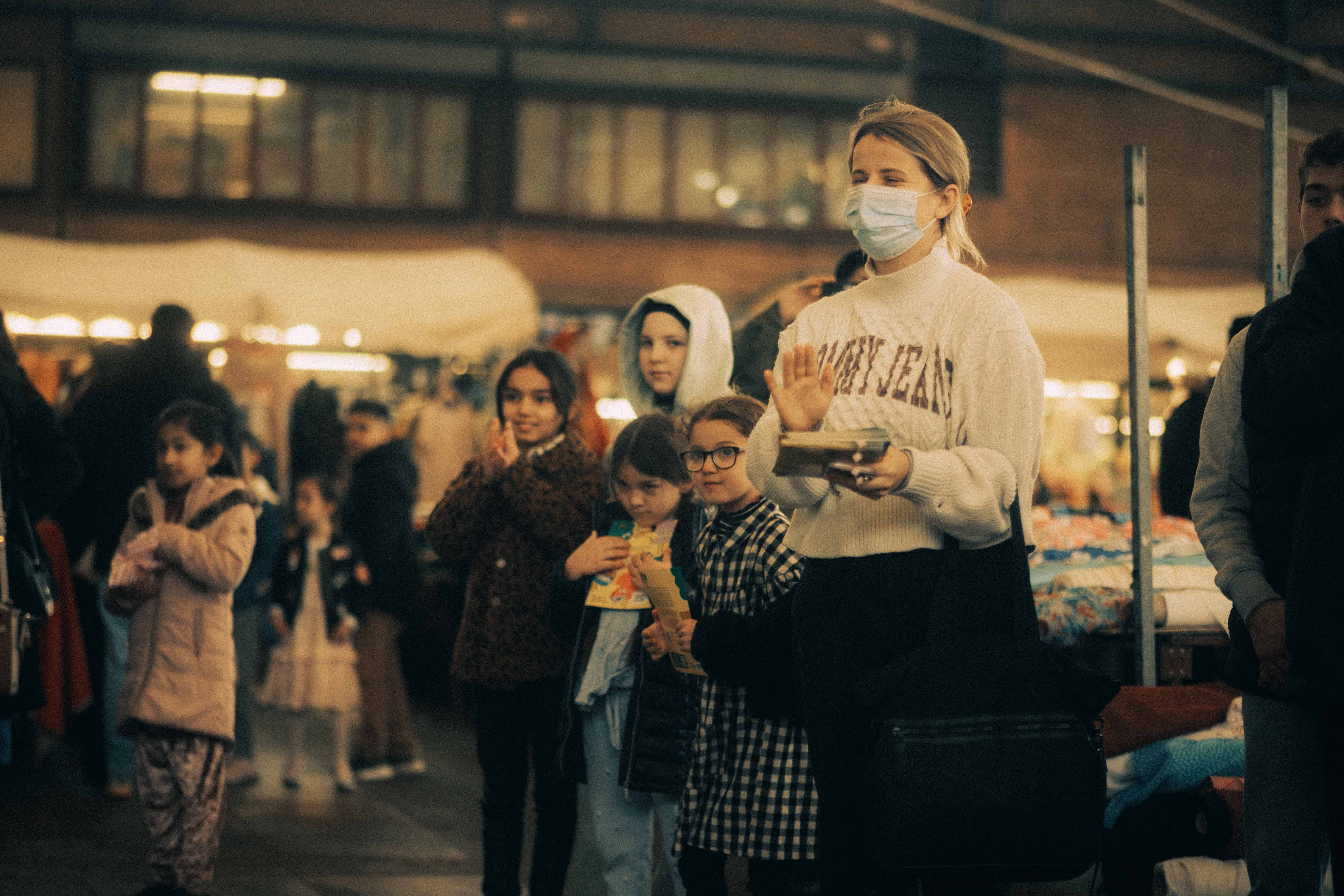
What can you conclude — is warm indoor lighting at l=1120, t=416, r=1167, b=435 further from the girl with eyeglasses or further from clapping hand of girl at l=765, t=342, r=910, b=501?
clapping hand of girl at l=765, t=342, r=910, b=501

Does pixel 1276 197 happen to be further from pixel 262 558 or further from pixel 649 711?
pixel 262 558

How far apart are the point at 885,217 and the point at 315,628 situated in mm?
5460

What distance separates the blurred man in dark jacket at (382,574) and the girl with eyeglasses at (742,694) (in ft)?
14.6

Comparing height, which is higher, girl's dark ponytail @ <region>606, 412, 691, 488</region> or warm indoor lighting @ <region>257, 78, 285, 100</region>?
warm indoor lighting @ <region>257, 78, 285, 100</region>

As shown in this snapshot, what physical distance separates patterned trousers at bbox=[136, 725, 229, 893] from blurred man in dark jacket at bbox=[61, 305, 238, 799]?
6.83 ft

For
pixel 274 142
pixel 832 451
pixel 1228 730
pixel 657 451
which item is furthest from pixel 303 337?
pixel 832 451

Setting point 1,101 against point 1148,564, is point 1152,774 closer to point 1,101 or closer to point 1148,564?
point 1148,564

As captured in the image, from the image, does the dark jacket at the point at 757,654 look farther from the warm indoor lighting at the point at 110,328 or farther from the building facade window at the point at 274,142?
the building facade window at the point at 274,142

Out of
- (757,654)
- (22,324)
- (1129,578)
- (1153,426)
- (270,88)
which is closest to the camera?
(757,654)

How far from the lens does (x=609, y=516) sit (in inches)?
171

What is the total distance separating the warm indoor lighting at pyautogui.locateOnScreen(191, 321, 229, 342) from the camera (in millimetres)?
12164

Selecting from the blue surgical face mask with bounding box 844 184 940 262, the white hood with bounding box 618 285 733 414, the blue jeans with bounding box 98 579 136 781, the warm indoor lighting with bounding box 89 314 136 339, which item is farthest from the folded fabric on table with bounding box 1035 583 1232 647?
the warm indoor lighting with bounding box 89 314 136 339

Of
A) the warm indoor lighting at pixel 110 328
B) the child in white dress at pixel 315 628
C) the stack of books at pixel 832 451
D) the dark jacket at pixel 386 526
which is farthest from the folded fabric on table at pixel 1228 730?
the warm indoor lighting at pixel 110 328

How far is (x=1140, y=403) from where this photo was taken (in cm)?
445
